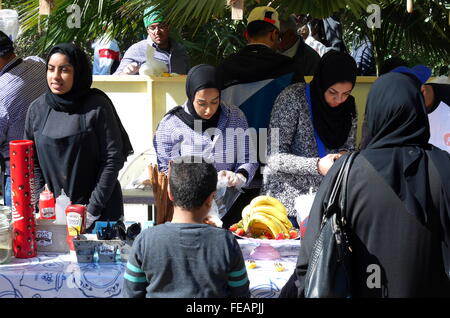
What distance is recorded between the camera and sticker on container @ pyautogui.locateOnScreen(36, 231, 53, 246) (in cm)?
312

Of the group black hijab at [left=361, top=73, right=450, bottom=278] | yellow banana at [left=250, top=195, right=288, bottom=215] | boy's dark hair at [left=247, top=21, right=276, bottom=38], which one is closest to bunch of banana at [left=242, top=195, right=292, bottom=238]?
yellow banana at [left=250, top=195, right=288, bottom=215]

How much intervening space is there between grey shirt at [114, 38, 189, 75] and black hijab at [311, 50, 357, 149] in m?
2.11

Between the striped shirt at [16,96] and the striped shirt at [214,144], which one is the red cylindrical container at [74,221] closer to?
the striped shirt at [214,144]

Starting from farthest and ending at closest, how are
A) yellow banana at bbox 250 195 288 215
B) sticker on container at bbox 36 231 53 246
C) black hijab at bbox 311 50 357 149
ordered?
black hijab at bbox 311 50 357 149 → yellow banana at bbox 250 195 288 215 → sticker on container at bbox 36 231 53 246

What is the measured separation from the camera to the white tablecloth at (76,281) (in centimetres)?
285

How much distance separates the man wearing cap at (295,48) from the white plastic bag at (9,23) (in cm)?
199

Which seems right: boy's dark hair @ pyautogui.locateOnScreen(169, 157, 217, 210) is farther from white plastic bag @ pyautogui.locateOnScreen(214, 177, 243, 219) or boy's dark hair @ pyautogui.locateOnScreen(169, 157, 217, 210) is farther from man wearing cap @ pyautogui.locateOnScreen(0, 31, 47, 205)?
man wearing cap @ pyautogui.locateOnScreen(0, 31, 47, 205)

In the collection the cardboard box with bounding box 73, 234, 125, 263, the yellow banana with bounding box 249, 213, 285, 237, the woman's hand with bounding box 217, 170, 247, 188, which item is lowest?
the cardboard box with bounding box 73, 234, 125, 263
